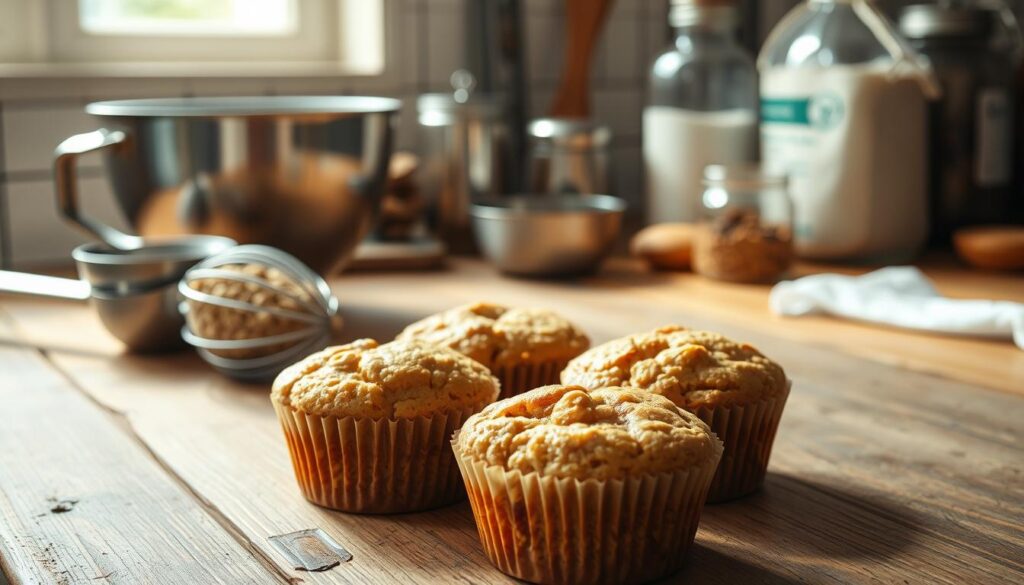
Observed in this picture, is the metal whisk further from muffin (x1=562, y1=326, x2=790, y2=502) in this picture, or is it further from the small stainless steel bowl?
the small stainless steel bowl

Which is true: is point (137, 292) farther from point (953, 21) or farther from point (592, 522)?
point (953, 21)

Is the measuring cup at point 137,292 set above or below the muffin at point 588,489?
above

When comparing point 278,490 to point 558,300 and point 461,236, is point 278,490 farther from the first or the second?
point 461,236

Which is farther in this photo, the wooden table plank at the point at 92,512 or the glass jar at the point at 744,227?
the glass jar at the point at 744,227

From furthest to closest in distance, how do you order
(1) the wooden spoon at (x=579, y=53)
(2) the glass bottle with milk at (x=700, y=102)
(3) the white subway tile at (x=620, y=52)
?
(3) the white subway tile at (x=620, y=52) → (1) the wooden spoon at (x=579, y=53) → (2) the glass bottle with milk at (x=700, y=102)

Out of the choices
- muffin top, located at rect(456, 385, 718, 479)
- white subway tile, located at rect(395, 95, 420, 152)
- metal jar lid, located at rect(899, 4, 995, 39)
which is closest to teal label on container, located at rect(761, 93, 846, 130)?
metal jar lid, located at rect(899, 4, 995, 39)

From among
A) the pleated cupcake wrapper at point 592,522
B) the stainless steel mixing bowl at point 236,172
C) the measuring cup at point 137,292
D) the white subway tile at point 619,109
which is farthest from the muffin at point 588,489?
the white subway tile at point 619,109

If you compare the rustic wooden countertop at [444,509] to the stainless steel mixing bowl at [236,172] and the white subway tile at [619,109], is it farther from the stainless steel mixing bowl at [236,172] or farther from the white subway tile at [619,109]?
the white subway tile at [619,109]
